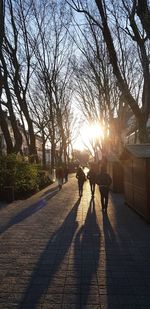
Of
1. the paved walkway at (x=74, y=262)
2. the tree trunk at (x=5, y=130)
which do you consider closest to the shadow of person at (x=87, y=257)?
the paved walkway at (x=74, y=262)

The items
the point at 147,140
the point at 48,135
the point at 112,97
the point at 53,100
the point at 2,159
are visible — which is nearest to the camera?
the point at 147,140

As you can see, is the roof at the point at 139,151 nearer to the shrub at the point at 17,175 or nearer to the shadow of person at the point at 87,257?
the shadow of person at the point at 87,257

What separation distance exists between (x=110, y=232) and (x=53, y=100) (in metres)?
28.1

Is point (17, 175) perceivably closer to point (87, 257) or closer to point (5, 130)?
point (5, 130)

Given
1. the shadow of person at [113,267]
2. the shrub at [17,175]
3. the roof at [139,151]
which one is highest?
the roof at [139,151]

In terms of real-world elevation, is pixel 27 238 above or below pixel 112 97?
below

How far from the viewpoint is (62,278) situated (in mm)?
6340

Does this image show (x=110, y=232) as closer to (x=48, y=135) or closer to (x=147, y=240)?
(x=147, y=240)

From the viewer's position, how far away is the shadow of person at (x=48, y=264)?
5.44m

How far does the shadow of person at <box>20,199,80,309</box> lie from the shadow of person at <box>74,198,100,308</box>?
26cm

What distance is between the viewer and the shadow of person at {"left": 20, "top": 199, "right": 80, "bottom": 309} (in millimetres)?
5444

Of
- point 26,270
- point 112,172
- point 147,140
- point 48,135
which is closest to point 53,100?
point 48,135

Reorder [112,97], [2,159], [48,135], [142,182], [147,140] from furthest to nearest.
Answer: [48,135] < [112,97] < [2,159] < [147,140] < [142,182]

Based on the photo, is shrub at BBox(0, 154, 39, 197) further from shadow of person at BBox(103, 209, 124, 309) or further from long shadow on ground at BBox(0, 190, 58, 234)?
shadow of person at BBox(103, 209, 124, 309)
